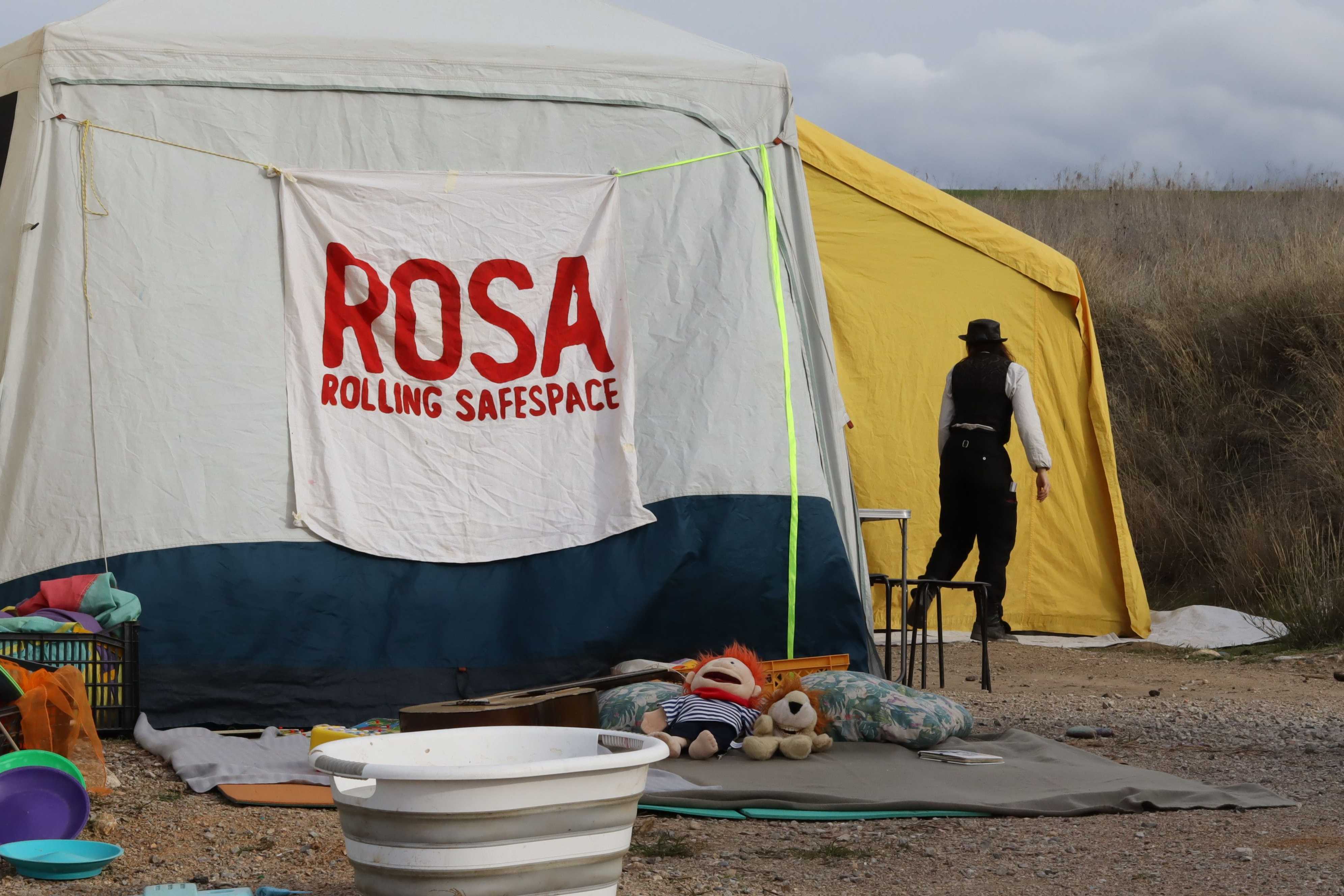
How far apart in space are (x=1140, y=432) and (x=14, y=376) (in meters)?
6.63

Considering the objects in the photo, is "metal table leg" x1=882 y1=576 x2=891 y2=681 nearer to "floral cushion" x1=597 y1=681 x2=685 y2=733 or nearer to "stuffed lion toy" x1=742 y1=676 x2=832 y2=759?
"stuffed lion toy" x1=742 y1=676 x2=832 y2=759

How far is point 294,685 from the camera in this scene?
3.77 meters

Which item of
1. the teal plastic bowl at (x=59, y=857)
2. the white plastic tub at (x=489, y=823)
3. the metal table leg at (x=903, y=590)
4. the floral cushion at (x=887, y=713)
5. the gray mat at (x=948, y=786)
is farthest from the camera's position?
the metal table leg at (x=903, y=590)

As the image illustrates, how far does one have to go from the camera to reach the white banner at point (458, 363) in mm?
3893

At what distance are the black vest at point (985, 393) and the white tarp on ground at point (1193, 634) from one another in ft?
3.25

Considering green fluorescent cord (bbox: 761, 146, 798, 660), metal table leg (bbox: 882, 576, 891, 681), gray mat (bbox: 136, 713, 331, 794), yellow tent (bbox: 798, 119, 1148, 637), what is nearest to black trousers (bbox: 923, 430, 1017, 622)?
yellow tent (bbox: 798, 119, 1148, 637)

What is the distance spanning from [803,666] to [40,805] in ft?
7.06

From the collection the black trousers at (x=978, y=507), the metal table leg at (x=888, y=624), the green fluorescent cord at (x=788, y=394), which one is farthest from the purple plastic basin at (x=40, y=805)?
the black trousers at (x=978, y=507)

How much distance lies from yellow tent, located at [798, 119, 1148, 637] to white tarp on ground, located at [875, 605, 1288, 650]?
8 centimetres

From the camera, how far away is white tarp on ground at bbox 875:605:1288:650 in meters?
6.05

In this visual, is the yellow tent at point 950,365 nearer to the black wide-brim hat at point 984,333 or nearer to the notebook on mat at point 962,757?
the black wide-brim hat at point 984,333

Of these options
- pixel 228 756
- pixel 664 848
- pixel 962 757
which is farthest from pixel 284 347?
pixel 962 757

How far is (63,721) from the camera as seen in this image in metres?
2.89

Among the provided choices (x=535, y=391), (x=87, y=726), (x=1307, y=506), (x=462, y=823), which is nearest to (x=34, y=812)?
(x=87, y=726)
